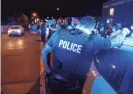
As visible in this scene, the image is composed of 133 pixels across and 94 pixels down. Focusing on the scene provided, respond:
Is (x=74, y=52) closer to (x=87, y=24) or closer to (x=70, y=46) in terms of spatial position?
(x=70, y=46)

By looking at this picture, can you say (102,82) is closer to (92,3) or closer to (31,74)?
(31,74)

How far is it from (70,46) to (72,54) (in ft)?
0.38

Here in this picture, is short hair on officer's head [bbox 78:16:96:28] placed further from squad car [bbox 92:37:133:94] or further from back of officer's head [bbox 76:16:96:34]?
squad car [bbox 92:37:133:94]

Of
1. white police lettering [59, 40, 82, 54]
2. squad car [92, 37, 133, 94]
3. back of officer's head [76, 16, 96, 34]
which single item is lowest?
squad car [92, 37, 133, 94]

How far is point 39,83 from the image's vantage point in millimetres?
7184

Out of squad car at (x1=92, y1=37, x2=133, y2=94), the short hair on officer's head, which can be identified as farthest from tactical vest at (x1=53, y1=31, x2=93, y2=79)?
squad car at (x1=92, y1=37, x2=133, y2=94)

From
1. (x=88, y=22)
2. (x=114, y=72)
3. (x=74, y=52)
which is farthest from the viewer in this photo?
(x=74, y=52)

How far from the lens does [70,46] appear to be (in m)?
3.74

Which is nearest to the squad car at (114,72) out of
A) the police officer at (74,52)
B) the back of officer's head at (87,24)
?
the police officer at (74,52)

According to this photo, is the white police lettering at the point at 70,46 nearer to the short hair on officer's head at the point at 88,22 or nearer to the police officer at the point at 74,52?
the police officer at the point at 74,52

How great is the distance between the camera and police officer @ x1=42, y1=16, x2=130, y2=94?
3609mm

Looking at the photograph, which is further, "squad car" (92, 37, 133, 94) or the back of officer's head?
the back of officer's head

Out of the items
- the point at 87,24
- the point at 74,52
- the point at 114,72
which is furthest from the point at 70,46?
the point at 114,72

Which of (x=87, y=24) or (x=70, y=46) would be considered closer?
(x=87, y=24)
